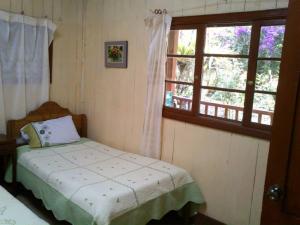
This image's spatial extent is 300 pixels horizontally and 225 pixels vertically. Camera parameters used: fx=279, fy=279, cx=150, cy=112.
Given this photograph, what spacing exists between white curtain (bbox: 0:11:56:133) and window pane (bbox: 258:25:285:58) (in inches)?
99.0

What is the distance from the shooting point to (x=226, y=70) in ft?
8.30

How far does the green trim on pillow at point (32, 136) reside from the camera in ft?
10.2

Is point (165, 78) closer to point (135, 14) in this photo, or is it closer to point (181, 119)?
point (181, 119)

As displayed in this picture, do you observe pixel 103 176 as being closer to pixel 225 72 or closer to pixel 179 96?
pixel 179 96

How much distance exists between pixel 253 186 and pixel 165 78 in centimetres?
134

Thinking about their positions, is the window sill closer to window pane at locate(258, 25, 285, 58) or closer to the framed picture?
window pane at locate(258, 25, 285, 58)

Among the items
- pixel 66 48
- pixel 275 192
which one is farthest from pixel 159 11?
pixel 275 192

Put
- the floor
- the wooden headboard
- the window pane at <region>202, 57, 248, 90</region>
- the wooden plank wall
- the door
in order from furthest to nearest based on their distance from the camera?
the wooden plank wall, the wooden headboard, the floor, the window pane at <region>202, 57, 248, 90</region>, the door

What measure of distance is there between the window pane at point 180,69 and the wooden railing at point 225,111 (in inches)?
8.3

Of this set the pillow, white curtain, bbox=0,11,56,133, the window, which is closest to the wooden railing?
the window

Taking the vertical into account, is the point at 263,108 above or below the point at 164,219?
above

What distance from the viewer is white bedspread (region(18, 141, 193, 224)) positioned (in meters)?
2.02

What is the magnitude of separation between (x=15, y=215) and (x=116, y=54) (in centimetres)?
222

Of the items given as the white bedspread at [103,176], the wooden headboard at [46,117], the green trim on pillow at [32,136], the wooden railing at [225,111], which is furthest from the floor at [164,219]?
the wooden railing at [225,111]
